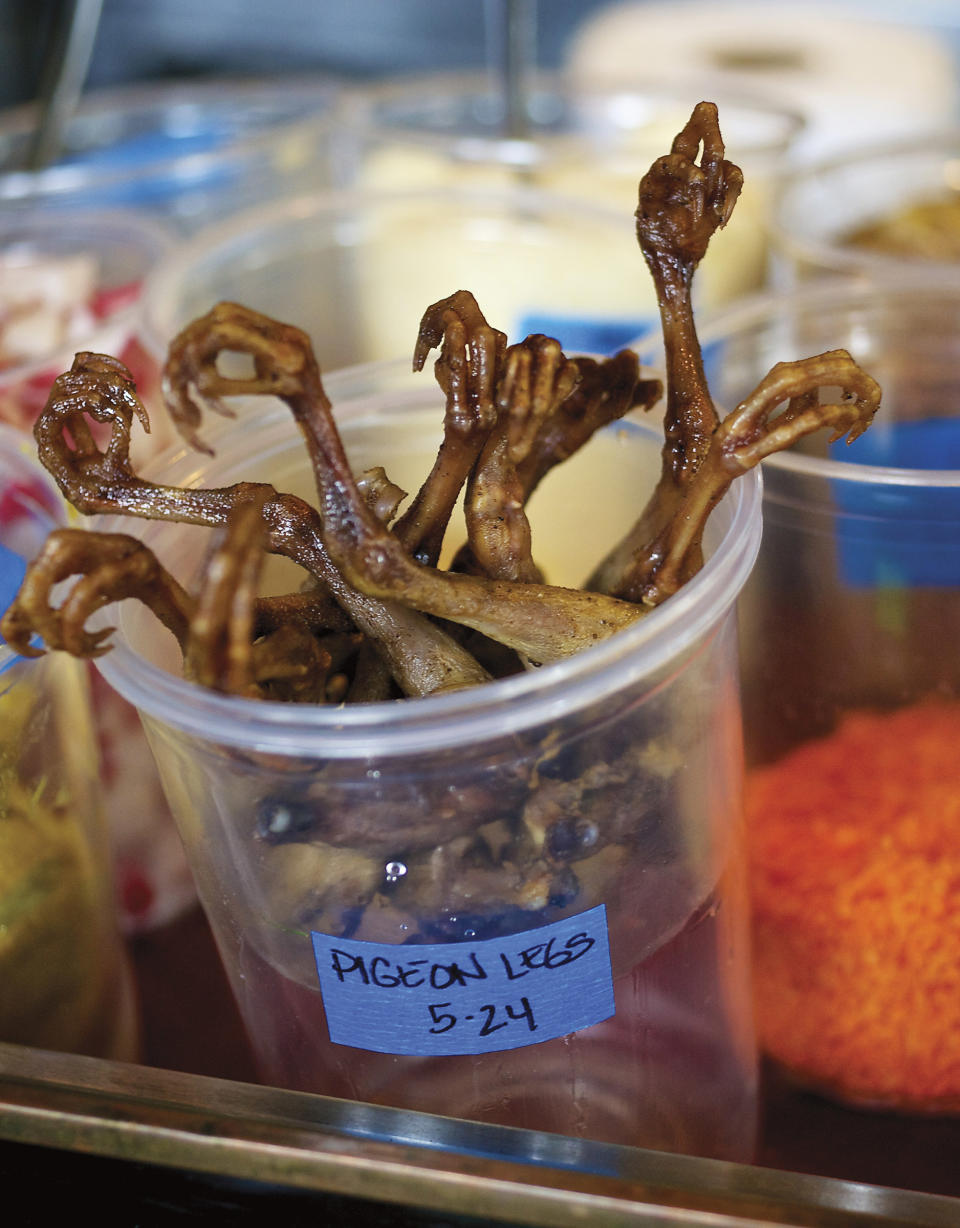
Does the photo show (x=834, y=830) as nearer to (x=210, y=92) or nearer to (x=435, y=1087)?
(x=435, y=1087)

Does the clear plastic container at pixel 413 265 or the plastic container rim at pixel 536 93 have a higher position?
the plastic container rim at pixel 536 93

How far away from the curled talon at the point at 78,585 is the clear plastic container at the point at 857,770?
0.26m

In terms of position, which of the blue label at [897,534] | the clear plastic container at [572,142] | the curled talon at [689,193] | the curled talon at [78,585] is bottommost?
the blue label at [897,534]

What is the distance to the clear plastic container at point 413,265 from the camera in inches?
28.0

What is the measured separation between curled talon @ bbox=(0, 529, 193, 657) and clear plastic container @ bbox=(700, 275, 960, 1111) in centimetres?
26

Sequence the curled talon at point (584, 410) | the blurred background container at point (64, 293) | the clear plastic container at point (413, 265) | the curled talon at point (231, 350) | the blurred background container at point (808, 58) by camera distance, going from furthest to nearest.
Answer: the blurred background container at point (808, 58) → the clear plastic container at point (413, 265) → the blurred background container at point (64, 293) → the curled talon at point (584, 410) → the curled talon at point (231, 350)

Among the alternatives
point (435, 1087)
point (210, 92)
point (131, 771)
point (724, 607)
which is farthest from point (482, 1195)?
point (210, 92)

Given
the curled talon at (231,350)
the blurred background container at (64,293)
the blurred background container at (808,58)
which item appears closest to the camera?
the curled talon at (231,350)

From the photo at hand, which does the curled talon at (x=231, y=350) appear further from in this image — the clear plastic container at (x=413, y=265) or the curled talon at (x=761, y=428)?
the clear plastic container at (x=413, y=265)

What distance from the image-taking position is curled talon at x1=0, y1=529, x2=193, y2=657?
323mm

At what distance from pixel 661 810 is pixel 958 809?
0.17 m

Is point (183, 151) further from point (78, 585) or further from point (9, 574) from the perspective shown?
point (78, 585)

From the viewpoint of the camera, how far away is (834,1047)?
48 centimetres

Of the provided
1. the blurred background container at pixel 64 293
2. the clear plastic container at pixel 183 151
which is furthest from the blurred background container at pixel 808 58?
the blurred background container at pixel 64 293
